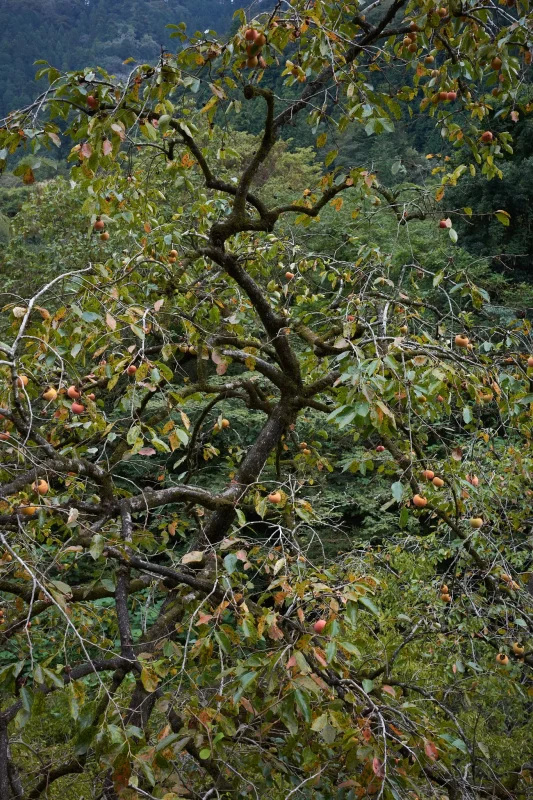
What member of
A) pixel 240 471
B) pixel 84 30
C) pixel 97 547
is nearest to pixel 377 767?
pixel 97 547

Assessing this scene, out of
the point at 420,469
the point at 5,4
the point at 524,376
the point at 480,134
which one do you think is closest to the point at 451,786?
the point at 420,469

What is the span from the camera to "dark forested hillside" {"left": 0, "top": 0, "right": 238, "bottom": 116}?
149 ft

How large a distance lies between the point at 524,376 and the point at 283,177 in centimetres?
1213

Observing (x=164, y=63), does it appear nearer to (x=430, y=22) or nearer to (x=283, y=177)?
(x=430, y=22)

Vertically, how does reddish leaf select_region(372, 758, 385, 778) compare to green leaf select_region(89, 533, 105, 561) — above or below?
below

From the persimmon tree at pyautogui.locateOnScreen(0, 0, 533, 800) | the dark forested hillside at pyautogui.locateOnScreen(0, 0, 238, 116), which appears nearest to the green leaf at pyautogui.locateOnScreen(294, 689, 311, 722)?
the persimmon tree at pyautogui.locateOnScreen(0, 0, 533, 800)

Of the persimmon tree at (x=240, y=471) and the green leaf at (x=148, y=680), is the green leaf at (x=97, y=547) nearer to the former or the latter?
the persimmon tree at (x=240, y=471)

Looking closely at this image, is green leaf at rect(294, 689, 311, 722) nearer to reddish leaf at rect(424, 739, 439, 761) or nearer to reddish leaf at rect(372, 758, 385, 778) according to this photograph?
reddish leaf at rect(372, 758, 385, 778)

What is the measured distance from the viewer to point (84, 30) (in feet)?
176

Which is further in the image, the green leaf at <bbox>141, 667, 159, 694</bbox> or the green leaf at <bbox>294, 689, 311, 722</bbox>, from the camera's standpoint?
the green leaf at <bbox>141, 667, 159, 694</bbox>

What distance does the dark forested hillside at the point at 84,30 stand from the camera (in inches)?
1783

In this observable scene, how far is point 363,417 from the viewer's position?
140cm

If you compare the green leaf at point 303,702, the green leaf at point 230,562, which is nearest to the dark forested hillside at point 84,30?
the green leaf at point 230,562

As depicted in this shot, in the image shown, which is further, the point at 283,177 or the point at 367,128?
the point at 283,177
